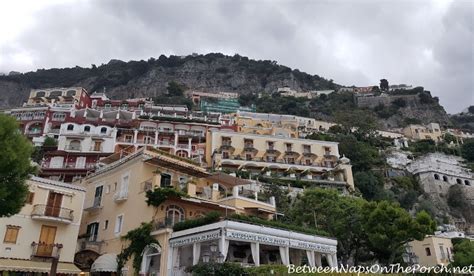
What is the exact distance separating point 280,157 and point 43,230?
43460 mm

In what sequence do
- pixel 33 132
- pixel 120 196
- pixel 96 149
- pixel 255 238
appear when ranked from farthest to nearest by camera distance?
pixel 33 132 < pixel 96 149 < pixel 120 196 < pixel 255 238

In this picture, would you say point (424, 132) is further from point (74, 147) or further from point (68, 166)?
point (68, 166)

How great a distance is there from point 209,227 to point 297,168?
41.7m

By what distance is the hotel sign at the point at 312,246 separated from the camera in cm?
2405

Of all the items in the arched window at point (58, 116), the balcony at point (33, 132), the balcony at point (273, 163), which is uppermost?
the arched window at point (58, 116)

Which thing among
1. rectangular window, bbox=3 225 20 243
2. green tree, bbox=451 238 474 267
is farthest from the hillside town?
green tree, bbox=451 238 474 267

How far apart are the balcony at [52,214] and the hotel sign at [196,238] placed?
782 centimetres

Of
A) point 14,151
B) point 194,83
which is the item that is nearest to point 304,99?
point 194,83

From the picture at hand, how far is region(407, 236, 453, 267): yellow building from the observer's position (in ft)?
132

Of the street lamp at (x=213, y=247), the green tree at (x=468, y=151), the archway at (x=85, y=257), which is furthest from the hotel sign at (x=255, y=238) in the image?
the green tree at (x=468, y=151)

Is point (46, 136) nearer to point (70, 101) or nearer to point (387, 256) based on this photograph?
point (70, 101)

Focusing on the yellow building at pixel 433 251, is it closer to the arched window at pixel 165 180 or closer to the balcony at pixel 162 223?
the arched window at pixel 165 180

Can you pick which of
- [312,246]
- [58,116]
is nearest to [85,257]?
[312,246]

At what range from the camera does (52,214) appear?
26141mm
